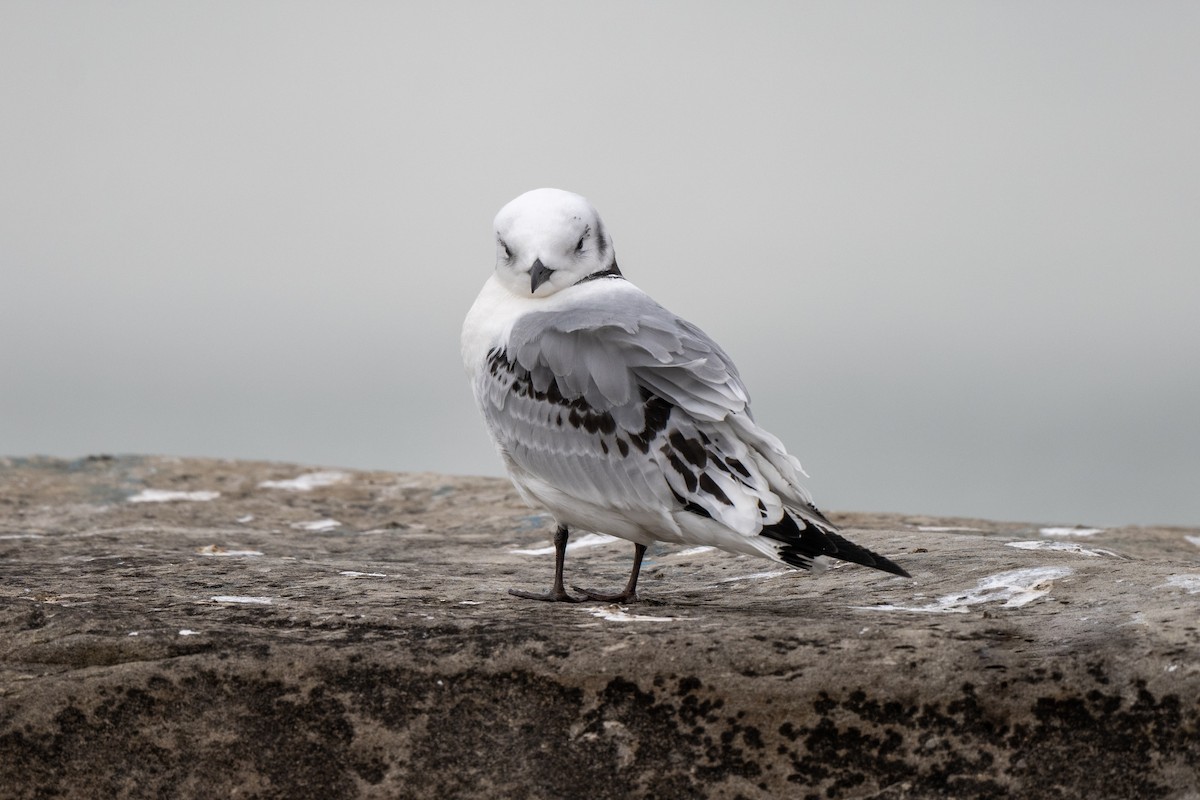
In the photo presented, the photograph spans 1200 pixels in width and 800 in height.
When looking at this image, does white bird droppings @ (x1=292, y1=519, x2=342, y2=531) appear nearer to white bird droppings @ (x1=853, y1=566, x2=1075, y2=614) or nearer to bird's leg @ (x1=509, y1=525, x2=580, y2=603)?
bird's leg @ (x1=509, y1=525, x2=580, y2=603)

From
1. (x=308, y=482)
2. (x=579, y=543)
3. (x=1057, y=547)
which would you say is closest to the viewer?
(x=1057, y=547)

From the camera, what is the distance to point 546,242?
5738 mm

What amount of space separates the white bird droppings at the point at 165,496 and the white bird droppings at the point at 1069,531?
552 cm

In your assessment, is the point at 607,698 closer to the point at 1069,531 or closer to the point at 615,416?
the point at 615,416

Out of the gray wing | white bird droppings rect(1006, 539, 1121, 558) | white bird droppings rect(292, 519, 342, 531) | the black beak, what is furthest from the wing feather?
white bird droppings rect(292, 519, 342, 531)

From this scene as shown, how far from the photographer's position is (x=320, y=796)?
14.1 ft

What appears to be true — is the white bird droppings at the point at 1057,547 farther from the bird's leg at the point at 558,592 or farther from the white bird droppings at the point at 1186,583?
the bird's leg at the point at 558,592

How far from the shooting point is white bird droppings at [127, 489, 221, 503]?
9273mm

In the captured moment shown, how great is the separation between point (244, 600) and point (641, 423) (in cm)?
169

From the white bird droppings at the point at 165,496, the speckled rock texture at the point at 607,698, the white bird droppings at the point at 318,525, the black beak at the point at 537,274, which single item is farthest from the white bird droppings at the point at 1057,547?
the white bird droppings at the point at 165,496

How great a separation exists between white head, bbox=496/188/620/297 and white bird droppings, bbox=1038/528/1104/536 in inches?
130

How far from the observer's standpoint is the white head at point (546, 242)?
574 cm

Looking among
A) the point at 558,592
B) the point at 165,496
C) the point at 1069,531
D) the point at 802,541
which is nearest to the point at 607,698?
the point at 802,541

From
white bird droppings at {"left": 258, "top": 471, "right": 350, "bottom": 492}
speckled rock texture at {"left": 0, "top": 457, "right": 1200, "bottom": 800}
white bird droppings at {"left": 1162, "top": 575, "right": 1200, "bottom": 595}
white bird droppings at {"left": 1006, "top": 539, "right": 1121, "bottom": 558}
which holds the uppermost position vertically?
white bird droppings at {"left": 258, "top": 471, "right": 350, "bottom": 492}
